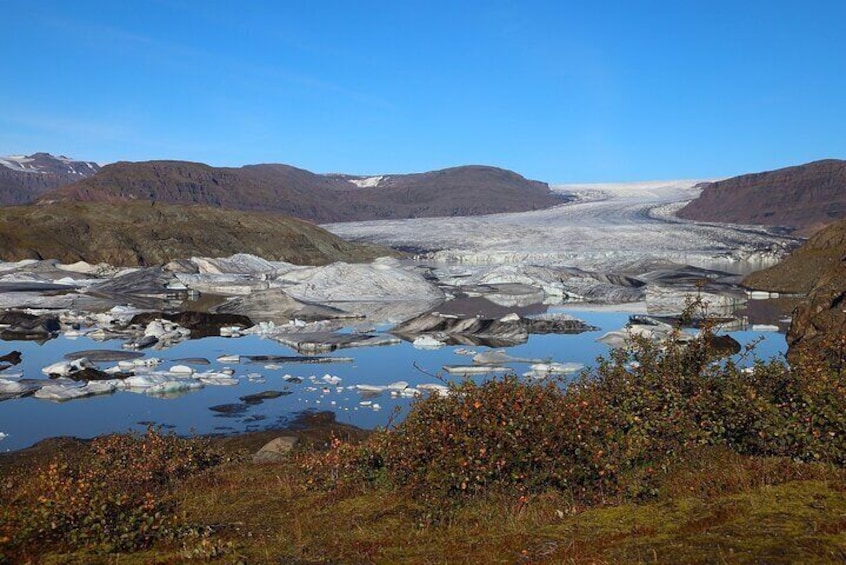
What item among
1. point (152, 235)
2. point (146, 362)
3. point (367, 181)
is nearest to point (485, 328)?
point (146, 362)

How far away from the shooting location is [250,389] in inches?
507

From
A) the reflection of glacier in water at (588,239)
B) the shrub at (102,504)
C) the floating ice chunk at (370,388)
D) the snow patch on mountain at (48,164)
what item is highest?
the snow patch on mountain at (48,164)

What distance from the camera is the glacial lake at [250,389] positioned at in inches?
422

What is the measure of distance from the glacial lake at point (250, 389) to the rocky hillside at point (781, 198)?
63.6m

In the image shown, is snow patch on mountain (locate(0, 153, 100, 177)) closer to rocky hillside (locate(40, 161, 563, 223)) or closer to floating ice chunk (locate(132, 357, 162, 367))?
rocky hillside (locate(40, 161, 563, 223))

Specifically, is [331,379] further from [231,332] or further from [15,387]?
[231,332]

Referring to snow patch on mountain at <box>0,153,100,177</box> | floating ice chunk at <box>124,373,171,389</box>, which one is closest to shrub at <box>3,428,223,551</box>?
floating ice chunk at <box>124,373,171,389</box>

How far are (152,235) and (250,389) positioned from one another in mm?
27731

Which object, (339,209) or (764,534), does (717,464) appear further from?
(339,209)

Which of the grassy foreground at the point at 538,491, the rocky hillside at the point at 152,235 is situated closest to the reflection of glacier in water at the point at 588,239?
the rocky hillside at the point at 152,235

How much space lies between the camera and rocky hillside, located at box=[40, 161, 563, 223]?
3428 inches

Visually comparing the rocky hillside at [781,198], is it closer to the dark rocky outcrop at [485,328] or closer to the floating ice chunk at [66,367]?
the dark rocky outcrop at [485,328]

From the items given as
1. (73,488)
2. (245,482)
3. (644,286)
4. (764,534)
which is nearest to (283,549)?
(73,488)

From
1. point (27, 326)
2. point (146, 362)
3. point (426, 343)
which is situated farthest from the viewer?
point (27, 326)
